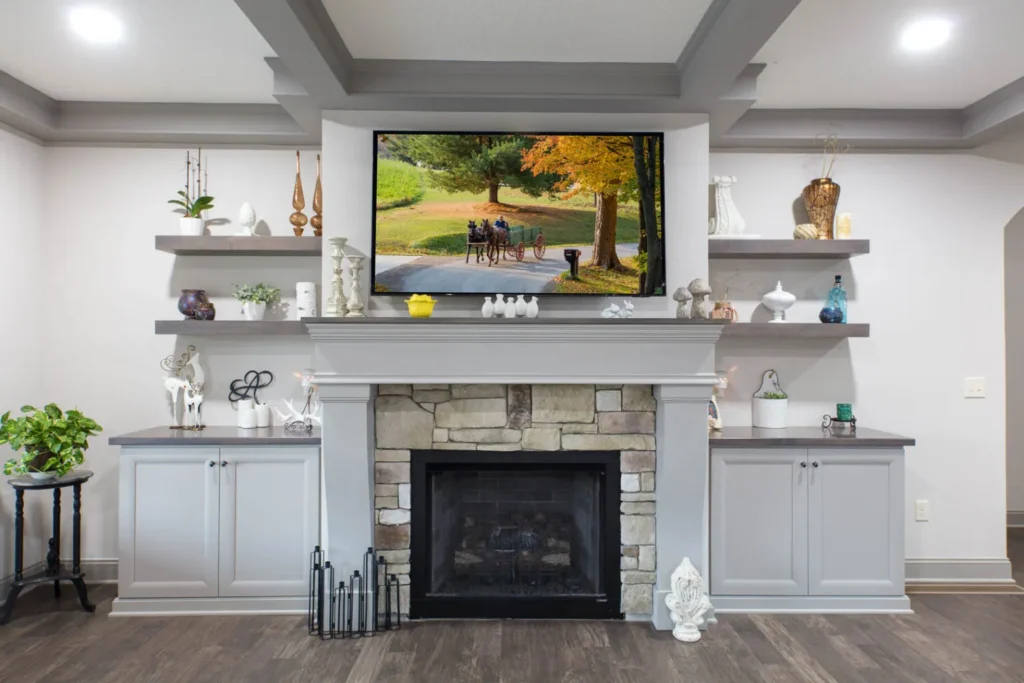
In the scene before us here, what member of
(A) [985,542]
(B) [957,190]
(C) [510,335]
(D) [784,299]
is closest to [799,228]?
(D) [784,299]

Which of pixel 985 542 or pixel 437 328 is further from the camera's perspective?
pixel 985 542

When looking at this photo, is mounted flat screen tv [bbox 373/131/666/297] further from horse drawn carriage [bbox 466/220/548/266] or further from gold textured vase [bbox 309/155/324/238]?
gold textured vase [bbox 309/155/324/238]

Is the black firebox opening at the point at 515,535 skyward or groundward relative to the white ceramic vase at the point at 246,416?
groundward

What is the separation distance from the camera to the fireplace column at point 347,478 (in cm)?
303

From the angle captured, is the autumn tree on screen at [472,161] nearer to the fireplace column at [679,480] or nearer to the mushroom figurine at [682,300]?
the mushroom figurine at [682,300]

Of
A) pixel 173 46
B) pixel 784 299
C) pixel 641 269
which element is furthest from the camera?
pixel 784 299

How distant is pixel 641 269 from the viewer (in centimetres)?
318

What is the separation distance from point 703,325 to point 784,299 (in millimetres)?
856

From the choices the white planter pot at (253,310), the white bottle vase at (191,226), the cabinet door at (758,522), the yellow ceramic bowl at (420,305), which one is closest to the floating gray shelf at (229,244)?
the white bottle vase at (191,226)

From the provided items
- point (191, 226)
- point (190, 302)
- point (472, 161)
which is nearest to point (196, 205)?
point (191, 226)

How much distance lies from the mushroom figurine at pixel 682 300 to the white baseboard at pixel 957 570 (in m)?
2.00

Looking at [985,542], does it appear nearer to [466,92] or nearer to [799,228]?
[799,228]

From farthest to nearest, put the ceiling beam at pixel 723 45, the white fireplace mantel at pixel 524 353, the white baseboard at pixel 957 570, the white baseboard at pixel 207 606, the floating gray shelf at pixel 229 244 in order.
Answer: the white baseboard at pixel 957 570, the floating gray shelf at pixel 229 244, the white baseboard at pixel 207 606, the white fireplace mantel at pixel 524 353, the ceiling beam at pixel 723 45

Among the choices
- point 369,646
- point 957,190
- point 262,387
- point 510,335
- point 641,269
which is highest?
point 957,190
